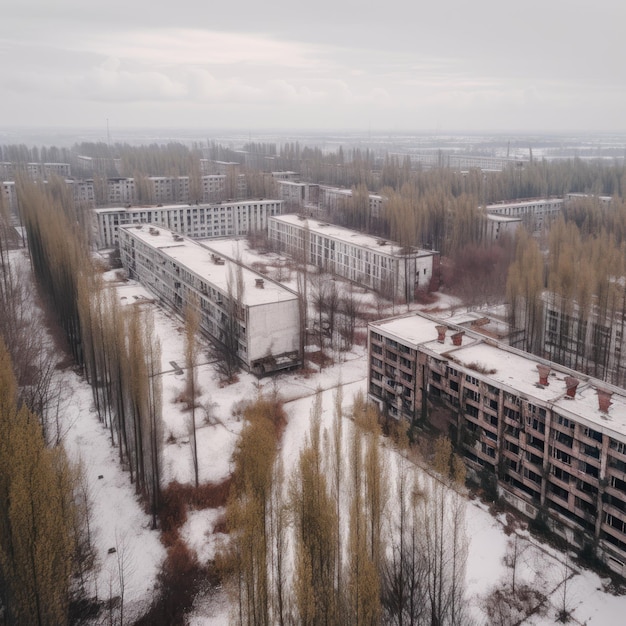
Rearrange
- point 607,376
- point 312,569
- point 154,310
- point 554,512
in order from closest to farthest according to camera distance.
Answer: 1. point 312,569
2. point 554,512
3. point 607,376
4. point 154,310

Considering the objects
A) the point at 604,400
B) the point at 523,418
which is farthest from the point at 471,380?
the point at 604,400

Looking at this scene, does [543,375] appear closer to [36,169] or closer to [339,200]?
[339,200]

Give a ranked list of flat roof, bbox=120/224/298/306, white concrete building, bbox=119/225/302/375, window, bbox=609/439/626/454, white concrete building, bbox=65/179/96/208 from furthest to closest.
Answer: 1. white concrete building, bbox=65/179/96/208
2. flat roof, bbox=120/224/298/306
3. white concrete building, bbox=119/225/302/375
4. window, bbox=609/439/626/454

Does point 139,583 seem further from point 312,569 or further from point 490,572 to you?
point 490,572

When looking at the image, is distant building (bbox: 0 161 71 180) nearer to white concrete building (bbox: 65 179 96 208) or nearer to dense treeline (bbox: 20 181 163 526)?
white concrete building (bbox: 65 179 96 208)

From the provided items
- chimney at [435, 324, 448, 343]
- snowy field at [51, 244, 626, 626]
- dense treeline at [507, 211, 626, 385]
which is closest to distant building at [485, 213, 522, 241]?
dense treeline at [507, 211, 626, 385]

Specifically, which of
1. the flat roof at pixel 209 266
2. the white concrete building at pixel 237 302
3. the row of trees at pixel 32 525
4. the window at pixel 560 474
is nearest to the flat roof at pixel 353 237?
the flat roof at pixel 209 266

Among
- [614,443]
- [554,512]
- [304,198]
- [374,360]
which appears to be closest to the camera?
[614,443]

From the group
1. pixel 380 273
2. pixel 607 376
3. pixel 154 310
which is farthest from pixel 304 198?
pixel 607 376
